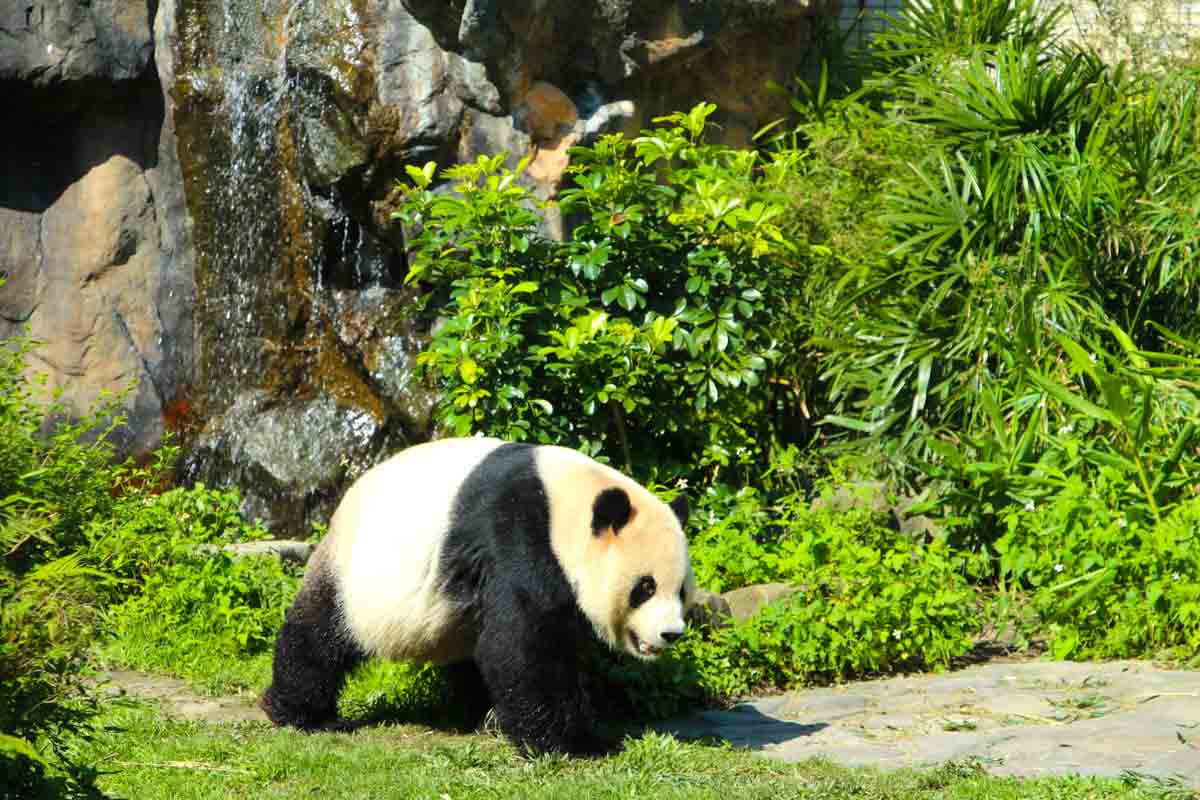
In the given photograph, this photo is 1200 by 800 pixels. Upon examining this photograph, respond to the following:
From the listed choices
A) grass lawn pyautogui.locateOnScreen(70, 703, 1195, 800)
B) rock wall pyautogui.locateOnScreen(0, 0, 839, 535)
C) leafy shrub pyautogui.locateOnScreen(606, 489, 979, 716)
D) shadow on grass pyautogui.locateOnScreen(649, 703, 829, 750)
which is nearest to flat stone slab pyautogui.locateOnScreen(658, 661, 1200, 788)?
shadow on grass pyautogui.locateOnScreen(649, 703, 829, 750)

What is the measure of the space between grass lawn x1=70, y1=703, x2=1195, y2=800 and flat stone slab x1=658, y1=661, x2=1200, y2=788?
277 mm

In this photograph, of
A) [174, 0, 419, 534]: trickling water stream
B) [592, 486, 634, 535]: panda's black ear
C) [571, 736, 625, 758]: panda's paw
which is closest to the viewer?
[592, 486, 634, 535]: panda's black ear

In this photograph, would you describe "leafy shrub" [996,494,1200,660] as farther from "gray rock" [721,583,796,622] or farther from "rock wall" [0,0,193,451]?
"rock wall" [0,0,193,451]

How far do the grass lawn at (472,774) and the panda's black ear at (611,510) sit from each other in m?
0.92

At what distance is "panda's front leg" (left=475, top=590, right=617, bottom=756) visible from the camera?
5773mm

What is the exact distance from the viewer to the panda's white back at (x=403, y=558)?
6020mm

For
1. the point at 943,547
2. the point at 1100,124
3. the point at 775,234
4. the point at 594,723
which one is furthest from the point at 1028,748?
the point at 1100,124

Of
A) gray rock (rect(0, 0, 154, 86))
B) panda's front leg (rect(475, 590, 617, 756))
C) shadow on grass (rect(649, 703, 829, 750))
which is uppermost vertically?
gray rock (rect(0, 0, 154, 86))

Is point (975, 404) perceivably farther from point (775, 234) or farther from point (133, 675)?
point (133, 675)

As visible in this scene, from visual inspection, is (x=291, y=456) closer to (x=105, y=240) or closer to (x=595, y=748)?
(x=105, y=240)

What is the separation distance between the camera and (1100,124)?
9.55 m

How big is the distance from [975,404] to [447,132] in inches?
163

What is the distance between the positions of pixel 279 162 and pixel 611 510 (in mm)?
6201

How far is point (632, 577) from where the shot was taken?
5754 mm
